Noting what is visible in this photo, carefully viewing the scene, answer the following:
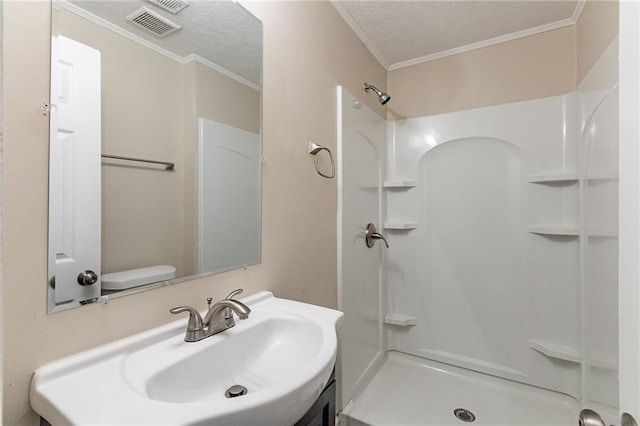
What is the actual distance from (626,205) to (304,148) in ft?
3.54

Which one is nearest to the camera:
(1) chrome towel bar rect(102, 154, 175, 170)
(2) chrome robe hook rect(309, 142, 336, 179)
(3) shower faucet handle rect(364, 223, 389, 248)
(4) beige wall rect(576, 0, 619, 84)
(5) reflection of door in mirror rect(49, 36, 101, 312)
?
(5) reflection of door in mirror rect(49, 36, 101, 312)

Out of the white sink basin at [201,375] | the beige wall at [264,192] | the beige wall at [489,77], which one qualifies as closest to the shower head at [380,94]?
the beige wall at [264,192]

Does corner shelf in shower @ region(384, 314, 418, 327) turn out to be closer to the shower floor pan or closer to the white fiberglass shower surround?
the white fiberglass shower surround

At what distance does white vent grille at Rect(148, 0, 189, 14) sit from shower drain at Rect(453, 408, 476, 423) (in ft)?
7.29

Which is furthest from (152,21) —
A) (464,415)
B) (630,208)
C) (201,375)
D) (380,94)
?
(464,415)

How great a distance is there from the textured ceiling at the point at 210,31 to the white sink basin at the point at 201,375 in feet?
2.51

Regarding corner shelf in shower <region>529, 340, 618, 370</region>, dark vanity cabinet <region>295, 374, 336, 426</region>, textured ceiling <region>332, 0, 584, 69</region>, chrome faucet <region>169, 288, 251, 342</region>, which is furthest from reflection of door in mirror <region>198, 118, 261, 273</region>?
corner shelf in shower <region>529, 340, 618, 370</region>

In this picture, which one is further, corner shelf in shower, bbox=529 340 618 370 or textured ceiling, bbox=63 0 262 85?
corner shelf in shower, bbox=529 340 618 370

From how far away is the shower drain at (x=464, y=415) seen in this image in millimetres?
1633

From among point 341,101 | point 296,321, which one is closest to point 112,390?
point 296,321

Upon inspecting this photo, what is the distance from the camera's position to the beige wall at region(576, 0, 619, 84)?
1.18 metres

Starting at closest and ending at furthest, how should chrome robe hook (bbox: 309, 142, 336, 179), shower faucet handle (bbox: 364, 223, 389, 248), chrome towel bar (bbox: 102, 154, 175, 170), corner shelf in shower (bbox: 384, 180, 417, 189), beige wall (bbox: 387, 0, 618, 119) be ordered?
chrome towel bar (bbox: 102, 154, 175, 170) < chrome robe hook (bbox: 309, 142, 336, 179) < beige wall (bbox: 387, 0, 618, 119) < shower faucet handle (bbox: 364, 223, 389, 248) < corner shelf in shower (bbox: 384, 180, 417, 189)

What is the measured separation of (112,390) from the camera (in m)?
0.55

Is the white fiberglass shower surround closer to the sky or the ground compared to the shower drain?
closer to the sky
